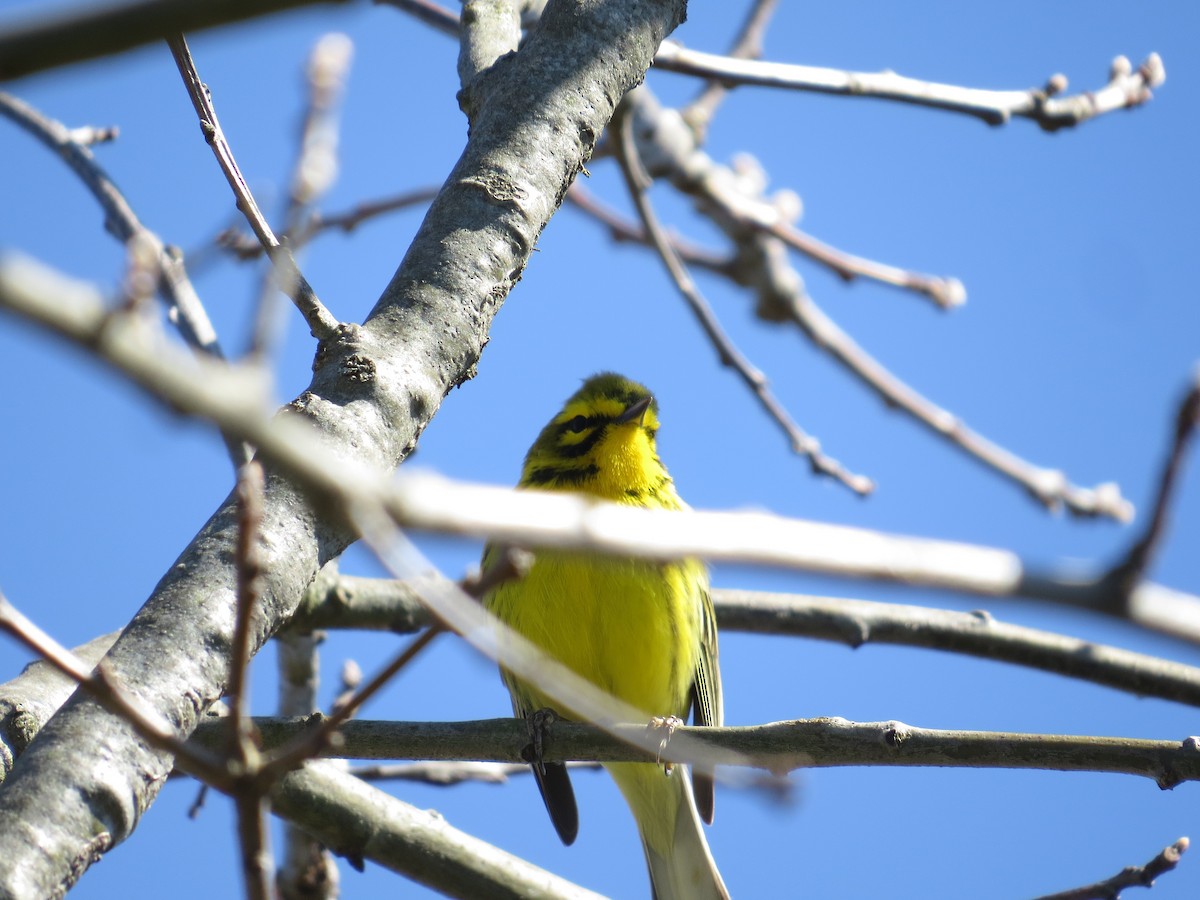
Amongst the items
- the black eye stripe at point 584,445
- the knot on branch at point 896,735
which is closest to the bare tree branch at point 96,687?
the knot on branch at point 896,735

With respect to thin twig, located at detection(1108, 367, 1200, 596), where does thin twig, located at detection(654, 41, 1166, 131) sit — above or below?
above

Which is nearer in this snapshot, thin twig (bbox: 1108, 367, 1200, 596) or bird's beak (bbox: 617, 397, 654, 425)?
thin twig (bbox: 1108, 367, 1200, 596)

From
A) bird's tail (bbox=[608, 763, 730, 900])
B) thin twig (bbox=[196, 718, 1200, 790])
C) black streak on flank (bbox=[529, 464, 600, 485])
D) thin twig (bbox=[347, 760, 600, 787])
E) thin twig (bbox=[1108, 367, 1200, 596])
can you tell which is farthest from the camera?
black streak on flank (bbox=[529, 464, 600, 485])

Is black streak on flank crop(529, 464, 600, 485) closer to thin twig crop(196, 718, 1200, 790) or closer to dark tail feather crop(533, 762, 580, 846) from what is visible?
dark tail feather crop(533, 762, 580, 846)

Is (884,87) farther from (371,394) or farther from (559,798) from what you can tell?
(559,798)

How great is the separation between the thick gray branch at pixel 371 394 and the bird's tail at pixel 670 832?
2.91 meters

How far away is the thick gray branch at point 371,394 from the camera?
201 cm

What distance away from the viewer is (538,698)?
5.15 meters

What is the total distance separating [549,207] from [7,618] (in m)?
1.94

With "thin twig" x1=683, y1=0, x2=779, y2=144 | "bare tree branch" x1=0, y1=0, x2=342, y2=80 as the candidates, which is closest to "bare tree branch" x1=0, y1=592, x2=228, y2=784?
"bare tree branch" x1=0, y1=0, x2=342, y2=80

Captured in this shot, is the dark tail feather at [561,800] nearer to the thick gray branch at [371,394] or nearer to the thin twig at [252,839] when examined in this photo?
the thick gray branch at [371,394]

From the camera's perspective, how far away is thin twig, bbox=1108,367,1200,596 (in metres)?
1.26

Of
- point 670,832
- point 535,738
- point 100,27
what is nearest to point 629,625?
point 670,832

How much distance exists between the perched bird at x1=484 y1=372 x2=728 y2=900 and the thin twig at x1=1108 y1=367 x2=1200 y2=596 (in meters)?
3.45
